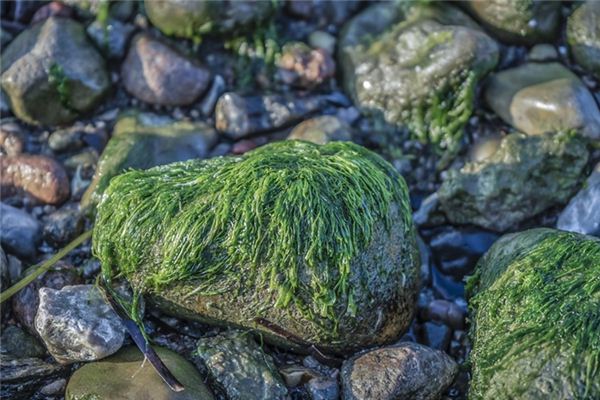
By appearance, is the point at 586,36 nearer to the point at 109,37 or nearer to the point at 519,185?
the point at 519,185

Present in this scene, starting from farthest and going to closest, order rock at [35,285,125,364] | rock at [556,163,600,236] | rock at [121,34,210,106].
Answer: rock at [121,34,210,106] < rock at [556,163,600,236] < rock at [35,285,125,364]

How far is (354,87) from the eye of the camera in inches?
217

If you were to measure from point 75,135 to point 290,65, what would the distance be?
1.64 metres

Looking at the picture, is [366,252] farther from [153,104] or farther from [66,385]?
[153,104]

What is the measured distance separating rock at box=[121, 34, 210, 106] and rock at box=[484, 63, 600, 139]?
2104 millimetres

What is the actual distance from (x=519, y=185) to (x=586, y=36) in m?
1.29

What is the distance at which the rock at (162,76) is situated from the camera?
5.42 m

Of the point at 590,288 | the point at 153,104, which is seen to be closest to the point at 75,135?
the point at 153,104

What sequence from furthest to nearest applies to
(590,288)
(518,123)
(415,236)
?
(518,123), (415,236), (590,288)

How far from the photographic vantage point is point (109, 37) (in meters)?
5.60

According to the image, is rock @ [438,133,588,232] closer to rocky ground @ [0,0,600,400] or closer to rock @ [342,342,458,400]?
rocky ground @ [0,0,600,400]

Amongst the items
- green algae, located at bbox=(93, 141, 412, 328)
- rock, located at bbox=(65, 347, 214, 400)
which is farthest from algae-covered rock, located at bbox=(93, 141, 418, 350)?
rock, located at bbox=(65, 347, 214, 400)

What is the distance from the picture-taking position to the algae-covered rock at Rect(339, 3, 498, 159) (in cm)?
523

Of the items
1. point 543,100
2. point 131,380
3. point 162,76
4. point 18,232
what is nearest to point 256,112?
point 162,76
